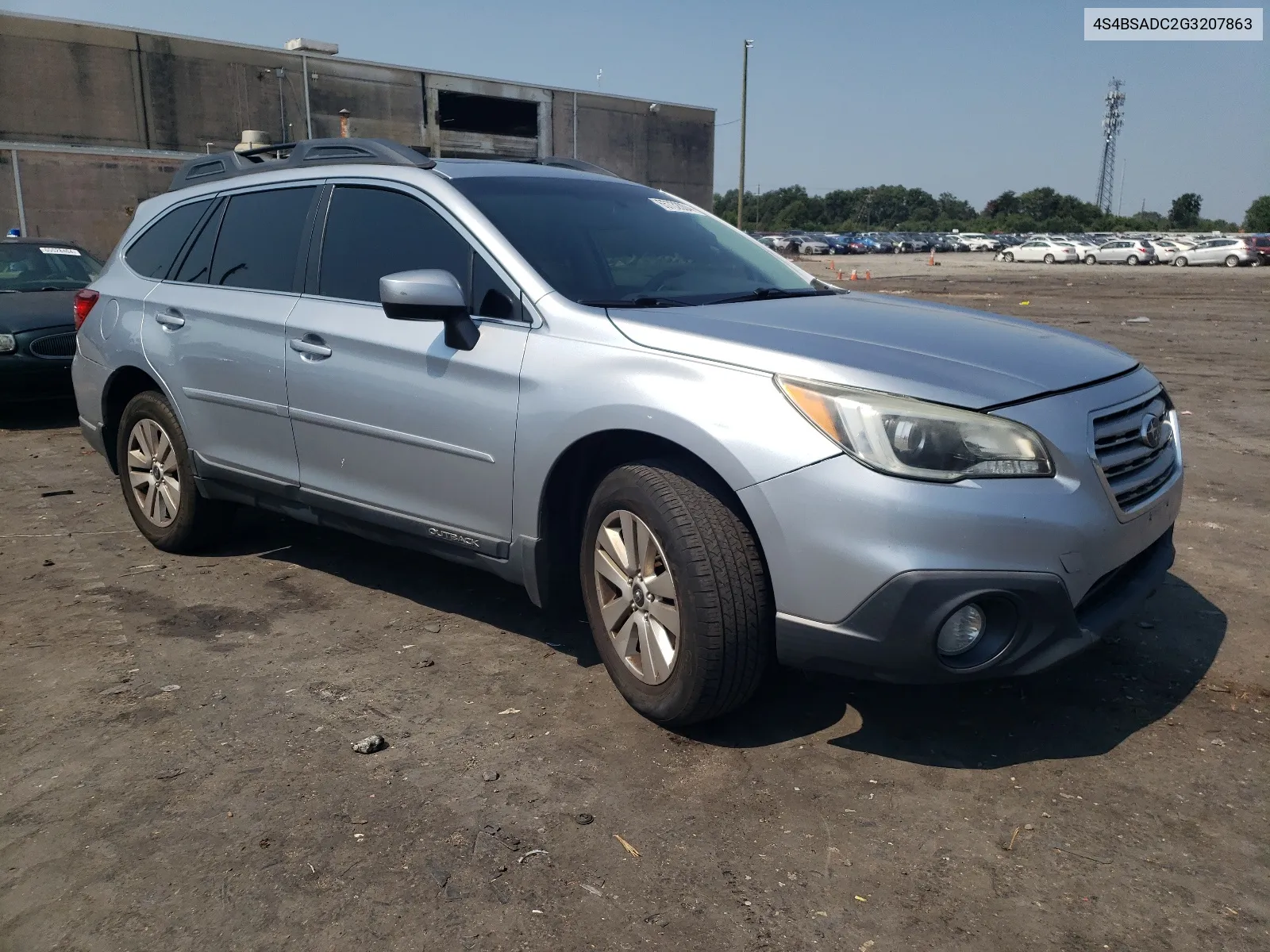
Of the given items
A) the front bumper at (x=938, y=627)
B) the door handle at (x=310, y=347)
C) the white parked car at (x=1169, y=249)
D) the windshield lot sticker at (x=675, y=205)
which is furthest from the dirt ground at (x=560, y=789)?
the white parked car at (x=1169, y=249)

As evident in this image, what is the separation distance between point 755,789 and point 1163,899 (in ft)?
3.45

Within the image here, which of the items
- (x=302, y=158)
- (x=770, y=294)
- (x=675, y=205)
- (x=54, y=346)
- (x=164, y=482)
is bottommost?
(x=164, y=482)

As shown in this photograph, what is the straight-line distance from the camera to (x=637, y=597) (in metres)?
3.36

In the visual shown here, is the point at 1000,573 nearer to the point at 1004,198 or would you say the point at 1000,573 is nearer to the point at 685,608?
the point at 685,608

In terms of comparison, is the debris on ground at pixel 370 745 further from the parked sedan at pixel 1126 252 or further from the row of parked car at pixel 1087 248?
the parked sedan at pixel 1126 252

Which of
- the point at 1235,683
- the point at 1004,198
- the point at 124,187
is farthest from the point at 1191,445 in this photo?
the point at 1004,198

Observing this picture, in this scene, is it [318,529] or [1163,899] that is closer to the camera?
[1163,899]

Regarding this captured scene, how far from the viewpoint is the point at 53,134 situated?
40219 mm

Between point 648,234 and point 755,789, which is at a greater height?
point 648,234

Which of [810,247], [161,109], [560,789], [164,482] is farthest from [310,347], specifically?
[810,247]

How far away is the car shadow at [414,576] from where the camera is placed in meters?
4.35

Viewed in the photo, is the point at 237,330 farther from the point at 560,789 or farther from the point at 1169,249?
the point at 1169,249

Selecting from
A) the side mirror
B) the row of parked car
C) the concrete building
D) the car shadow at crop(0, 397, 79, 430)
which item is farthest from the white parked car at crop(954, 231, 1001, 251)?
the side mirror

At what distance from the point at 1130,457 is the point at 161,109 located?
46144 mm
